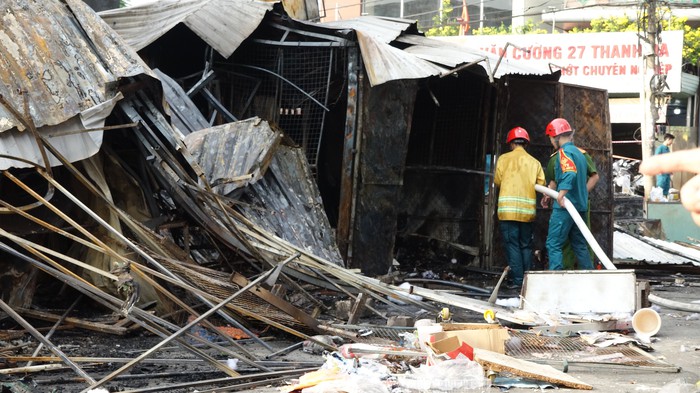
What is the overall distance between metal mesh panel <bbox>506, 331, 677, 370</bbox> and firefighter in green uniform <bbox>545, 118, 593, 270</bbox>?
9.27 ft

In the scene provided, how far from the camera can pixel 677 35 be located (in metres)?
25.7

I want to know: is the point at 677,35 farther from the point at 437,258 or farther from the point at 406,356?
the point at 406,356

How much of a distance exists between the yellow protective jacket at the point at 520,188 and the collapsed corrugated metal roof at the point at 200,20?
336cm

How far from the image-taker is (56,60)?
6.96m

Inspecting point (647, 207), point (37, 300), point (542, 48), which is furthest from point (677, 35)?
point (37, 300)

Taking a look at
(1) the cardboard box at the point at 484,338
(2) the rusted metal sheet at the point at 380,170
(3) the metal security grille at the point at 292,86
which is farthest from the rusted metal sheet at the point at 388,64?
(1) the cardboard box at the point at 484,338

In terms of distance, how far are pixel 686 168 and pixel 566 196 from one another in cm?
860

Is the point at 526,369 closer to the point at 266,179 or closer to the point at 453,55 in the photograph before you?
the point at 266,179

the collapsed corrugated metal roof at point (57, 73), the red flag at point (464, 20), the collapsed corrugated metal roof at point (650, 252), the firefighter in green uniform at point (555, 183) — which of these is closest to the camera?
the collapsed corrugated metal roof at point (57, 73)

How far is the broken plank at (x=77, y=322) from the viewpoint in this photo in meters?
6.33

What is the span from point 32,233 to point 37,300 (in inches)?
28.9

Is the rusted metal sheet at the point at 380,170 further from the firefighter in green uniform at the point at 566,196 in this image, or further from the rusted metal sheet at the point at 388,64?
the firefighter in green uniform at the point at 566,196

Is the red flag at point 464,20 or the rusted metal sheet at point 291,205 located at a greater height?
the red flag at point 464,20

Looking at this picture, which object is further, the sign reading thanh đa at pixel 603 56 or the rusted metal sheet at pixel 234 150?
the sign reading thanh đa at pixel 603 56
